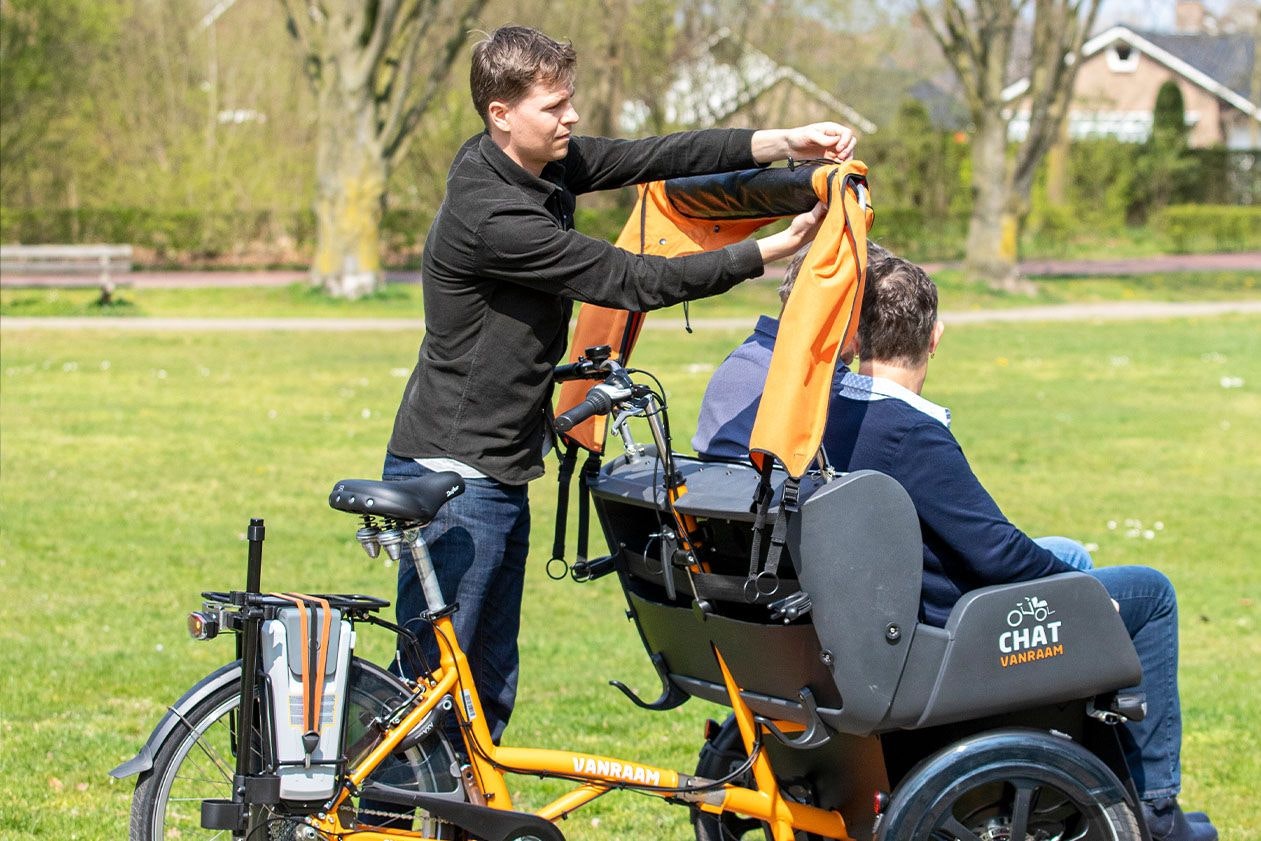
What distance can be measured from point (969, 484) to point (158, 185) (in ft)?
110

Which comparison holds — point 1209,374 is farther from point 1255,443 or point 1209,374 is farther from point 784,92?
point 784,92

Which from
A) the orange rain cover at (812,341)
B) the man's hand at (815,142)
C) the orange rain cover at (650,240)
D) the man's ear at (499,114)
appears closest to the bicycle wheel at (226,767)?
the orange rain cover at (650,240)

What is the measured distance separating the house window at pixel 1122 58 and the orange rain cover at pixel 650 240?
7208cm

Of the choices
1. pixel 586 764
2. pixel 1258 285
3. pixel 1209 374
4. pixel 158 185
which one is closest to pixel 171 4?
pixel 158 185

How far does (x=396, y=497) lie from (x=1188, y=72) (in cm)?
7200

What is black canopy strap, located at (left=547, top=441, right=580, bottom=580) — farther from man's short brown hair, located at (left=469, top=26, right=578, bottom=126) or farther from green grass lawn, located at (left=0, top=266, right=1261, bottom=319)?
green grass lawn, located at (left=0, top=266, right=1261, bottom=319)

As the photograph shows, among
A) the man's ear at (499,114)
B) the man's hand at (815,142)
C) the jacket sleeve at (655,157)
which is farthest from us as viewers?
the jacket sleeve at (655,157)

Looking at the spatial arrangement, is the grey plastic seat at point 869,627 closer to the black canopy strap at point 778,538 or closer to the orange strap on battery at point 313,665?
the black canopy strap at point 778,538

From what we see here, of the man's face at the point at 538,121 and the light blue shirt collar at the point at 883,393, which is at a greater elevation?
the man's face at the point at 538,121

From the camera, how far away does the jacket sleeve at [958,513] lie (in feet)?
11.9

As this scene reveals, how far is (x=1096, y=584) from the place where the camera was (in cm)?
365

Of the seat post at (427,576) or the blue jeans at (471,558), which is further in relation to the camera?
the blue jeans at (471,558)

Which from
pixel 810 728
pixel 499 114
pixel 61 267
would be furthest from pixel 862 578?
pixel 61 267

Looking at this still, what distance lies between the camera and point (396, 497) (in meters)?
3.50
